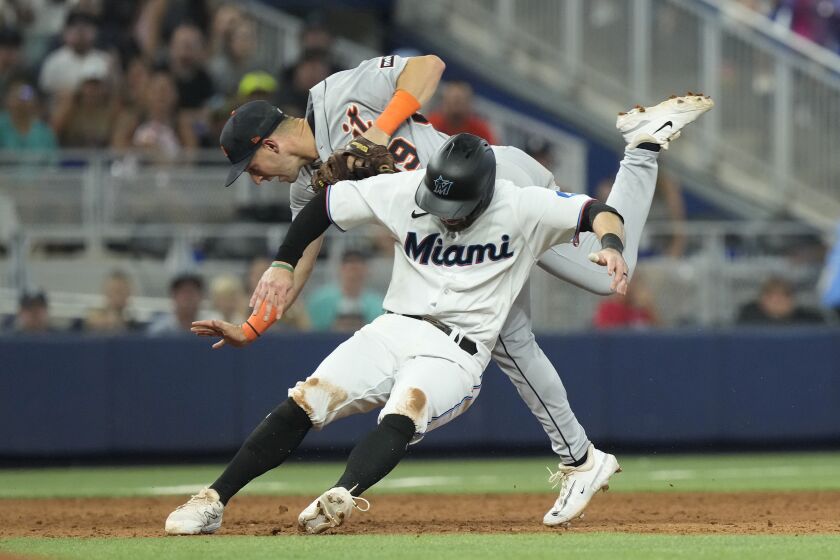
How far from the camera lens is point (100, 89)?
12.9 metres

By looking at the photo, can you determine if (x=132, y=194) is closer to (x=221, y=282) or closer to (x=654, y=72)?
(x=221, y=282)

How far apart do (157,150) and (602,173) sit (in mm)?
4664

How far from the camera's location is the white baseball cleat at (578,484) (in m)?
6.75

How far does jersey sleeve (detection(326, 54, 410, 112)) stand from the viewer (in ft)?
22.5

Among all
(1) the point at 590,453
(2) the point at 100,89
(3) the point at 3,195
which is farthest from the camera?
(2) the point at 100,89

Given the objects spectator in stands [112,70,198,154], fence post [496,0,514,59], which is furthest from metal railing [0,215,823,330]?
fence post [496,0,514,59]

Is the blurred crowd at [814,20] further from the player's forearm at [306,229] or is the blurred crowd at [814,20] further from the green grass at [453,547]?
the green grass at [453,547]

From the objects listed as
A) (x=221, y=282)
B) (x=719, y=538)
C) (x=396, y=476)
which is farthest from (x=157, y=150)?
(x=719, y=538)

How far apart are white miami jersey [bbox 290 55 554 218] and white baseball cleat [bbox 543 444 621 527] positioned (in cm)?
134

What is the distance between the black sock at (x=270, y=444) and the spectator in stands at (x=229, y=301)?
4.93 metres

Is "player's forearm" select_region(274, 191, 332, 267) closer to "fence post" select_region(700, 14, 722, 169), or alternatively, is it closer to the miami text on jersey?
the miami text on jersey

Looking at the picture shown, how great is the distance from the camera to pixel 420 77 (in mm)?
6848

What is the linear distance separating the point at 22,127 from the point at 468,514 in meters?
6.79

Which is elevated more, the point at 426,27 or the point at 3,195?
the point at 426,27
